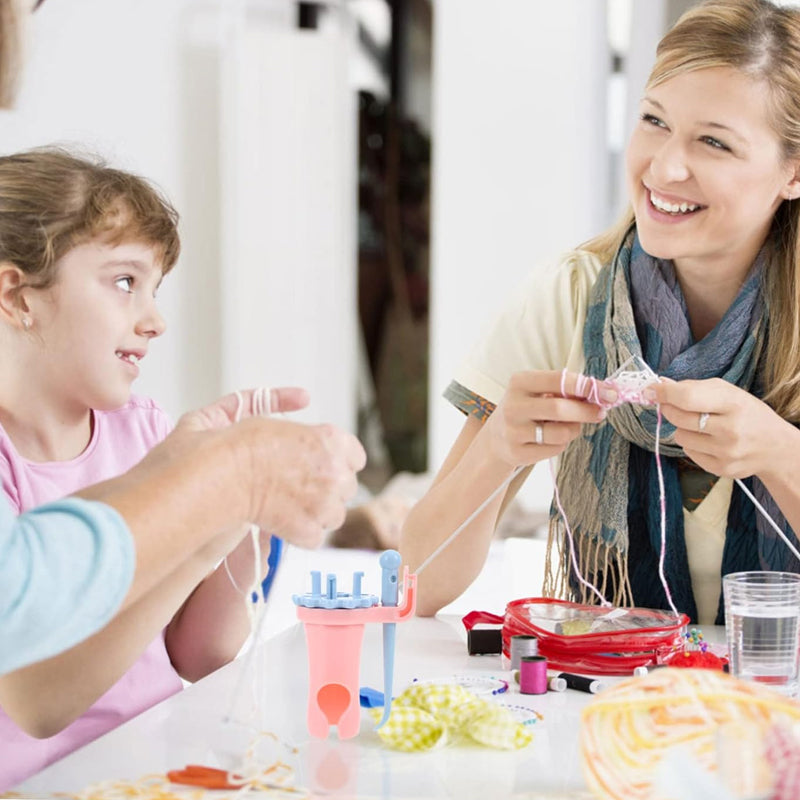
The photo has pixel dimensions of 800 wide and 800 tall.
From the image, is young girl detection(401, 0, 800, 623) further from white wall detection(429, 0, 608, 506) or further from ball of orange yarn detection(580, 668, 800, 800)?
white wall detection(429, 0, 608, 506)

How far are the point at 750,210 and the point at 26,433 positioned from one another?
3.16 feet

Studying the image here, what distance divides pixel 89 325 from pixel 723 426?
700 millimetres

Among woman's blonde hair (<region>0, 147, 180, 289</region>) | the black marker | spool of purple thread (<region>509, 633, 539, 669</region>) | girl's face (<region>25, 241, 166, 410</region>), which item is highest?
woman's blonde hair (<region>0, 147, 180, 289</region>)

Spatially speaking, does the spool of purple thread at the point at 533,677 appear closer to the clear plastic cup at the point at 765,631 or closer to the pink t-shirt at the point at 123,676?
the clear plastic cup at the point at 765,631

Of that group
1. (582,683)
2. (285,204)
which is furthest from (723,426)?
(285,204)

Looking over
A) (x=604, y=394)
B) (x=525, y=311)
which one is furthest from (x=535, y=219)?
(x=604, y=394)

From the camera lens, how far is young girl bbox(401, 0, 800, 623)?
1.46 meters

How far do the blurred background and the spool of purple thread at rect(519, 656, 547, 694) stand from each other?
2.92 m

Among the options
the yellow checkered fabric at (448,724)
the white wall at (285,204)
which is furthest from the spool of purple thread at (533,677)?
the white wall at (285,204)

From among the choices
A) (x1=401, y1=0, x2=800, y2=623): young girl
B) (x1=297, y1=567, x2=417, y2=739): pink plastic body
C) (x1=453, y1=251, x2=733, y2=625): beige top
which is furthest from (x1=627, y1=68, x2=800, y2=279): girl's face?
(x1=297, y1=567, x2=417, y2=739): pink plastic body

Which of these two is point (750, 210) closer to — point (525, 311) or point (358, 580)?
point (525, 311)

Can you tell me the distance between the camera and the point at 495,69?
4066 mm

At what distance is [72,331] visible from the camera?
120 centimetres

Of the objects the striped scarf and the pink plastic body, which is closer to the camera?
the pink plastic body
